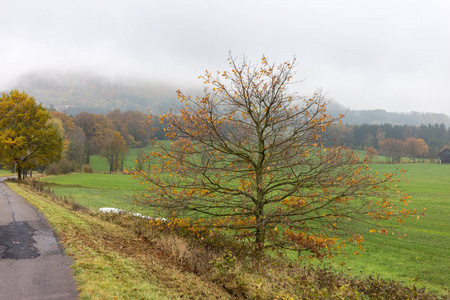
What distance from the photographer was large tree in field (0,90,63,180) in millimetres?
33500

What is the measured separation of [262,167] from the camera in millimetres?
10711

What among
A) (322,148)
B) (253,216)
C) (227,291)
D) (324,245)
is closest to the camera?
(227,291)

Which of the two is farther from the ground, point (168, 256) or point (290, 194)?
point (290, 194)

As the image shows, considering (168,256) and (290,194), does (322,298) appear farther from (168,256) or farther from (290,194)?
(168,256)

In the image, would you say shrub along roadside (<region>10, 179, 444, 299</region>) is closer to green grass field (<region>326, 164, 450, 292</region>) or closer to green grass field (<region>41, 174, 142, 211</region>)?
green grass field (<region>326, 164, 450, 292</region>)

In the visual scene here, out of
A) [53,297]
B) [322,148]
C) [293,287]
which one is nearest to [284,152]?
[322,148]

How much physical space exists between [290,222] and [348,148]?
351cm

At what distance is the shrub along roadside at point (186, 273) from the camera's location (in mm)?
6832

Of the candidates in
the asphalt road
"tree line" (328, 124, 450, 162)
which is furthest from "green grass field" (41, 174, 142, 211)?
"tree line" (328, 124, 450, 162)

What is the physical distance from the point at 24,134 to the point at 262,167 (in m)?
36.3

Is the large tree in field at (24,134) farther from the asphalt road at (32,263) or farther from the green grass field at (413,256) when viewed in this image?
the green grass field at (413,256)

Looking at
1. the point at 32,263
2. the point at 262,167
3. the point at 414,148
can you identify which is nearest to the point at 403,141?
the point at 414,148

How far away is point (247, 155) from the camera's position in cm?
1066

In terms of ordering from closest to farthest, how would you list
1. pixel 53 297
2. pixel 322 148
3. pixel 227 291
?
pixel 53 297
pixel 227 291
pixel 322 148
